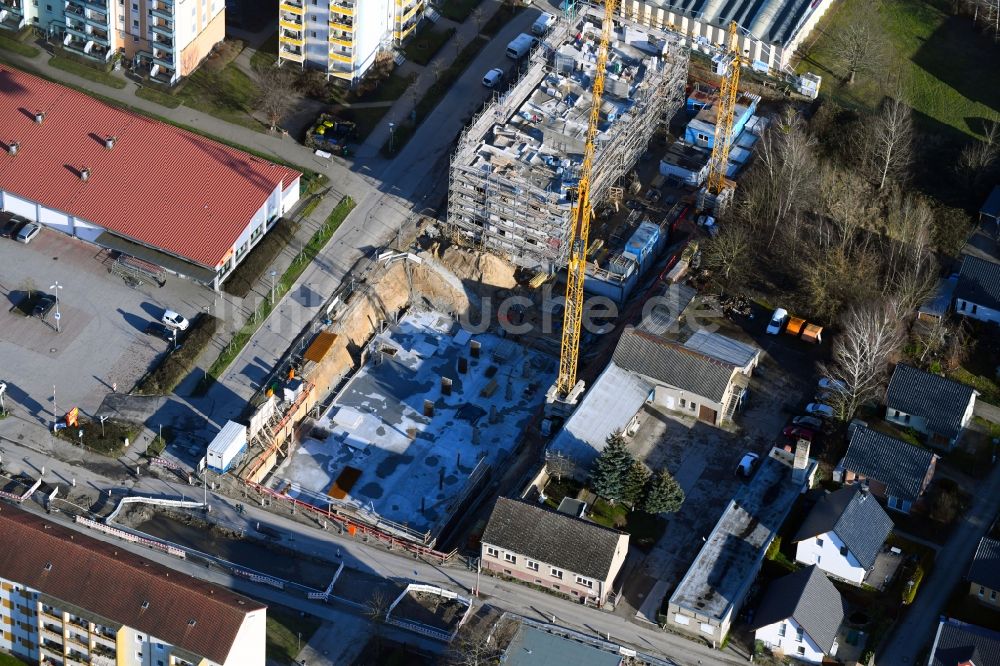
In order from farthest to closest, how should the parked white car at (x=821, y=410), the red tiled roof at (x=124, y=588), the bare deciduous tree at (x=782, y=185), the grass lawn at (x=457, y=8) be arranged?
the grass lawn at (x=457, y=8) → the bare deciduous tree at (x=782, y=185) → the parked white car at (x=821, y=410) → the red tiled roof at (x=124, y=588)

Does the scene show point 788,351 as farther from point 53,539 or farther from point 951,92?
→ point 53,539

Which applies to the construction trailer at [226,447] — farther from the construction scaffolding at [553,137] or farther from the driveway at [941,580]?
the driveway at [941,580]

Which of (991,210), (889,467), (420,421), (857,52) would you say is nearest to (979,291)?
(991,210)

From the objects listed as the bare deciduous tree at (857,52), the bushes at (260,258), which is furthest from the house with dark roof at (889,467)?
the bushes at (260,258)

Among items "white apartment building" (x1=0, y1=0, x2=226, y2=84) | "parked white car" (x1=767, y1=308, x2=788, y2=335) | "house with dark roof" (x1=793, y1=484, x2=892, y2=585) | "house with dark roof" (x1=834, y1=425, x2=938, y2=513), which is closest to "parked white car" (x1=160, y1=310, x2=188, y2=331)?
"white apartment building" (x1=0, y1=0, x2=226, y2=84)

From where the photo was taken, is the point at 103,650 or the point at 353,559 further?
the point at 353,559

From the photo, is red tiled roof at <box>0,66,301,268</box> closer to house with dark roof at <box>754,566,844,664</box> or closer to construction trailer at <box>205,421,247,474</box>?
construction trailer at <box>205,421,247,474</box>

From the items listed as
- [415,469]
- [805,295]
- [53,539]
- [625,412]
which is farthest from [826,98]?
[53,539]
